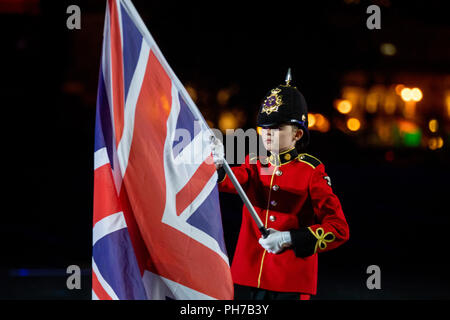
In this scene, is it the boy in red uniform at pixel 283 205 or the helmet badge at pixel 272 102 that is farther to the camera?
the helmet badge at pixel 272 102

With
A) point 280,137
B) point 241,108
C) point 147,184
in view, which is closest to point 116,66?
point 147,184

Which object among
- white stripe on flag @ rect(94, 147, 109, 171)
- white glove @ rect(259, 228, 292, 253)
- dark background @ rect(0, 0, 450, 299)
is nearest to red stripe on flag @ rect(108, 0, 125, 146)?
white stripe on flag @ rect(94, 147, 109, 171)

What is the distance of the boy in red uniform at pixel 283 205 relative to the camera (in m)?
3.29

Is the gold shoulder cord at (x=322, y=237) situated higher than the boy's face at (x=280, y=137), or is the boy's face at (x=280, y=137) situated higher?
the boy's face at (x=280, y=137)

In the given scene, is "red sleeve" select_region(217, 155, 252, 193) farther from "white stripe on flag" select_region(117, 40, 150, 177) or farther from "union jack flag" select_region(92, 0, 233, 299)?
"white stripe on flag" select_region(117, 40, 150, 177)

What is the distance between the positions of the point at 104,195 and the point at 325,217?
47.7 inches

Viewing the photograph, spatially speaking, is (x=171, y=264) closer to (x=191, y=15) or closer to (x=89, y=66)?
(x=191, y=15)

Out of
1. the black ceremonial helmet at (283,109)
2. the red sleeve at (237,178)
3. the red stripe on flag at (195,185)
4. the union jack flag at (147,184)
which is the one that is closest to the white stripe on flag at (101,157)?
the union jack flag at (147,184)

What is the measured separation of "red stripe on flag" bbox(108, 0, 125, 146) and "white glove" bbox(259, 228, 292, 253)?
1023 mm

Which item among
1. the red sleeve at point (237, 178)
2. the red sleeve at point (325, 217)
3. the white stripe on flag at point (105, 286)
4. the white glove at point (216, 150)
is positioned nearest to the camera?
the white stripe on flag at point (105, 286)

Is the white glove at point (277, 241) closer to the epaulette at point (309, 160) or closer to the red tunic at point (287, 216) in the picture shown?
the red tunic at point (287, 216)

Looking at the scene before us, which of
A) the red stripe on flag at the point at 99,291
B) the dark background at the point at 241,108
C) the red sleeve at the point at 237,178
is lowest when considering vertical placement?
the red stripe on flag at the point at 99,291

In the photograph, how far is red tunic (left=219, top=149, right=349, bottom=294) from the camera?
329 centimetres

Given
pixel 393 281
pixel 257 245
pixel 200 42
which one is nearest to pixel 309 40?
pixel 200 42
